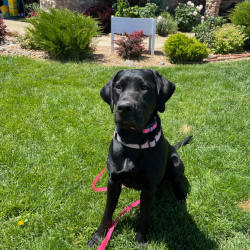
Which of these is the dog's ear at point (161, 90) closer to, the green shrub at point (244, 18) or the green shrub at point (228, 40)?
the green shrub at point (228, 40)

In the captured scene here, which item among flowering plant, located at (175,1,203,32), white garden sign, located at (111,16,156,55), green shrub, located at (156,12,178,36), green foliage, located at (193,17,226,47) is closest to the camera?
white garden sign, located at (111,16,156,55)

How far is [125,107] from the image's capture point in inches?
71.0

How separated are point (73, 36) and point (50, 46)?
0.75m

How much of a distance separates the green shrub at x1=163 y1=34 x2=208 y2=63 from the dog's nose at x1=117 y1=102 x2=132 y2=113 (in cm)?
657

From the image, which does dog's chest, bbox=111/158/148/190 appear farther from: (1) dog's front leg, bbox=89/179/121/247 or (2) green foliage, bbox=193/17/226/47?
(2) green foliage, bbox=193/17/226/47

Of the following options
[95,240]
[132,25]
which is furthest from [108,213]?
[132,25]

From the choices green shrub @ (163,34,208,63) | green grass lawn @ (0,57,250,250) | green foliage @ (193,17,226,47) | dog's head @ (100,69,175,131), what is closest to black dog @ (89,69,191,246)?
dog's head @ (100,69,175,131)

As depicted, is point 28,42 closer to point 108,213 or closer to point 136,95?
point 136,95

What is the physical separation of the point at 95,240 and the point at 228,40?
29.6 feet

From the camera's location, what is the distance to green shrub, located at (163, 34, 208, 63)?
25.5ft

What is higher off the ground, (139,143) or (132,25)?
(132,25)

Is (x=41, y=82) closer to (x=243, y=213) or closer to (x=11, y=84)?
(x=11, y=84)

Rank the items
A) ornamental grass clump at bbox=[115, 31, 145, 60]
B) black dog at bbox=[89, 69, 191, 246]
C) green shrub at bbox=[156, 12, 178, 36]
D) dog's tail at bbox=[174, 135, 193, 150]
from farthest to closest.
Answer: green shrub at bbox=[156, 12, 178, 36] < ornamental grass clump at bbox=[115, 31, 145, 60] < dog's tail at bbox=[174, 135, 193, 150] < black dog at bbox=[89, 69, 191, 246]

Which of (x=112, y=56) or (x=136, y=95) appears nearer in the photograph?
(x=136, y=95)
